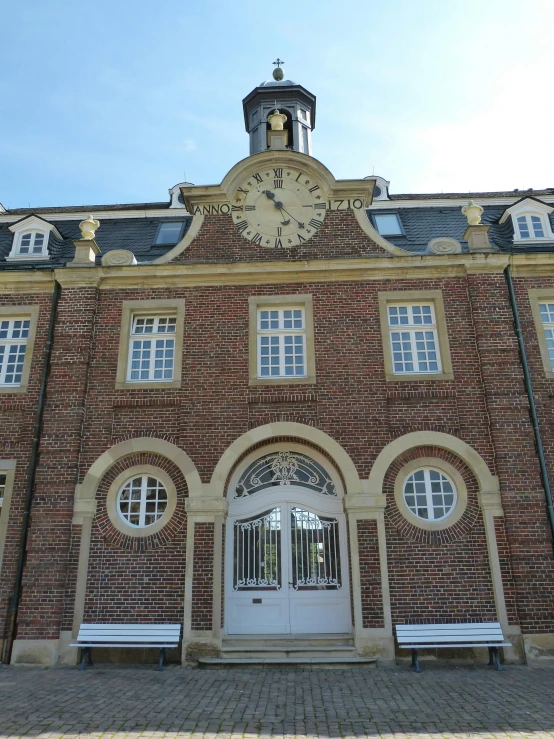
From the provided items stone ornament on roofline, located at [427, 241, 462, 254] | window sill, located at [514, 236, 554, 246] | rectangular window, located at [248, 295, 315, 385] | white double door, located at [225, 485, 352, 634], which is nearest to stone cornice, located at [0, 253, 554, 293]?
stone ornament on roofline, located at [427, 241, 462, 254]

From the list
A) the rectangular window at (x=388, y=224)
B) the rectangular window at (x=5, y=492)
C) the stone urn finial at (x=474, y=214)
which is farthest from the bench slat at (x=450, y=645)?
the rectangular window at (x=388, y=224)

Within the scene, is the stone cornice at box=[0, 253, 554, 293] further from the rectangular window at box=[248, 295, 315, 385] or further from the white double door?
the white double door

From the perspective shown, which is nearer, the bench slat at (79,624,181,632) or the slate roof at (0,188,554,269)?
the bench slat at (79,624,181,632)

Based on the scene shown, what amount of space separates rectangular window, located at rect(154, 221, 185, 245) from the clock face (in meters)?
2.55

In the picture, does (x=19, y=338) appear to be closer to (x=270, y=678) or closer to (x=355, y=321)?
(x=355, y=321)

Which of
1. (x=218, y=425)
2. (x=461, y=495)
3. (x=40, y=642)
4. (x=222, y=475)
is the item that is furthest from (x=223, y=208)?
(x=40, y=642)

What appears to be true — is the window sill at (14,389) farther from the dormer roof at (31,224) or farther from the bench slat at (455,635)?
the bench slat at (455,635)

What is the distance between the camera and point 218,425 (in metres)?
11.9

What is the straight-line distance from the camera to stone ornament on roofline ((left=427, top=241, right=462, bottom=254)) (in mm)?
13109

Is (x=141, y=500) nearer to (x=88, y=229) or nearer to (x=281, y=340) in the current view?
(x=281, y=340)

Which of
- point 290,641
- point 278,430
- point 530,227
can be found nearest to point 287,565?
point 290,641

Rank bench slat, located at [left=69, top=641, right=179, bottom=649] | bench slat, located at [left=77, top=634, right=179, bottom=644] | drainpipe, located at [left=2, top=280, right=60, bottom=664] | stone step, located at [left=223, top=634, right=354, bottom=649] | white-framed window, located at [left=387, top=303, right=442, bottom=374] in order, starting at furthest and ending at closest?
1. white-framed window, located at [left=387, top=303, right=442, bottom=374]
2. drainpipe, located at [left=2, top=280, right=60, bottom=664]
3. stone step, located at [left=223, top=634, right=354, bottom=649]
4. bench slat, located at [left=77, top=634, right=179, bottom=644]
5. bench slat, located at [left=69, top=641, right=179, bottom=649]

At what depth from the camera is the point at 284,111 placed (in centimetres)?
1708

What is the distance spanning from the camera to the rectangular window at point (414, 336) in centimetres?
1225
